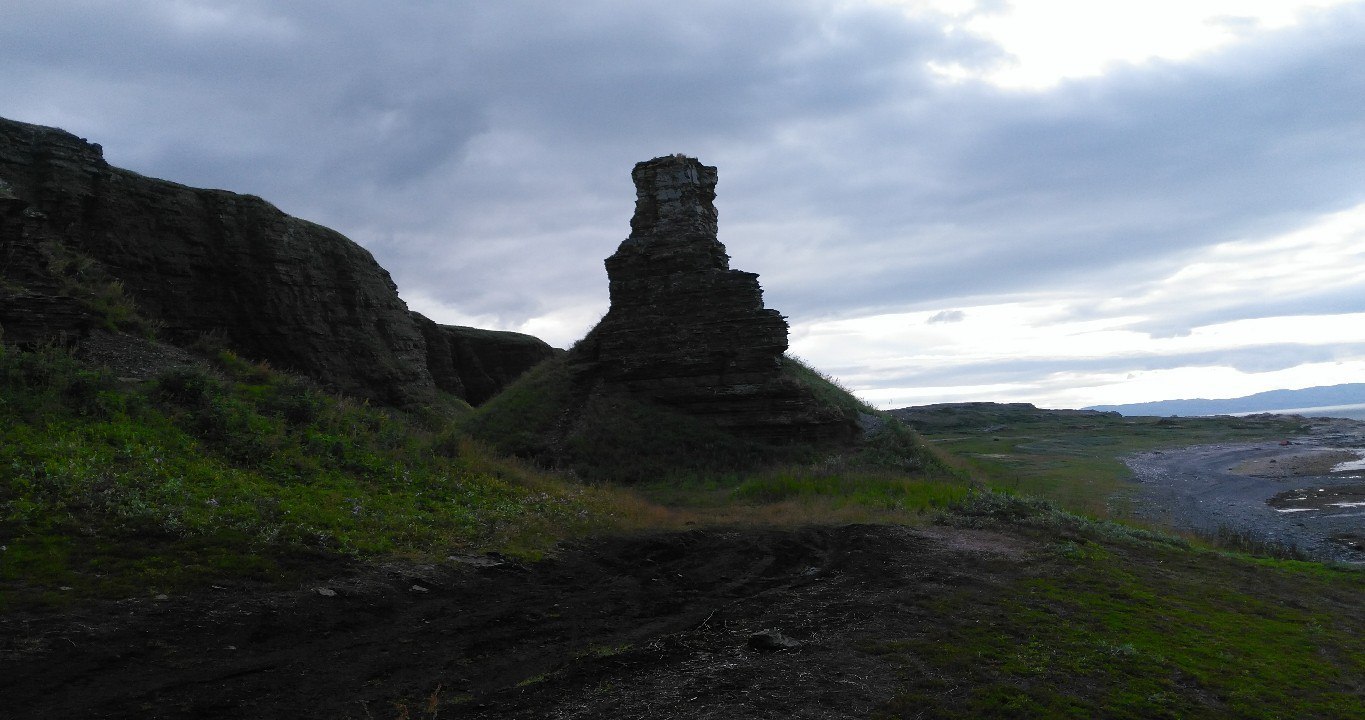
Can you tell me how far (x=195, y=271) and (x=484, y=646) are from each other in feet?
79.1

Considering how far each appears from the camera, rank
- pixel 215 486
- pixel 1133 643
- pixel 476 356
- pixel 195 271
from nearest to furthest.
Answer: pixel 1133 643
pixel 215 486
pixel 195 271
pixel 476 356

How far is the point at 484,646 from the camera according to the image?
8.77 m

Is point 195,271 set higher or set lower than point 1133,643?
higher

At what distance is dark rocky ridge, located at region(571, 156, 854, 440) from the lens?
3062 cm

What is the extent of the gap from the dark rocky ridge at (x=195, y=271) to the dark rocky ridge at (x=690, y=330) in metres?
8.73

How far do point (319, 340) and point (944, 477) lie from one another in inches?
940

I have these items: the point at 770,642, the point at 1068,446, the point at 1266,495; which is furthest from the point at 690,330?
the point at 1068,446

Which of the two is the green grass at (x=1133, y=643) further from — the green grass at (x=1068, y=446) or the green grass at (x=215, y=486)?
the green grass at (x=1068, y=446)

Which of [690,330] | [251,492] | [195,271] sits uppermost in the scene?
[195,271]

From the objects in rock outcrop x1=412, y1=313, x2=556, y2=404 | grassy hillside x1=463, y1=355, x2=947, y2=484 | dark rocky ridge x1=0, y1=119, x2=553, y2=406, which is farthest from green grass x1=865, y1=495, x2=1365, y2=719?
rock outcrop x1=412, y1=313, x2=556, y2=404

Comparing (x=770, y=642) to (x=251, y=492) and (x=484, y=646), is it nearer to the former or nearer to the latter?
(x=484, y=646)

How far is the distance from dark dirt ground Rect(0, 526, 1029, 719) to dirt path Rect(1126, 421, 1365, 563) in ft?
Result: 55.8

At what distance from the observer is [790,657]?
8.53 meters

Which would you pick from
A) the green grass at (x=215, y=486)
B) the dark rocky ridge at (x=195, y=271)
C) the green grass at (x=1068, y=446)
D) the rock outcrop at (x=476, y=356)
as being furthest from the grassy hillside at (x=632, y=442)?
the rock outcrop at (x=476, y=356)
